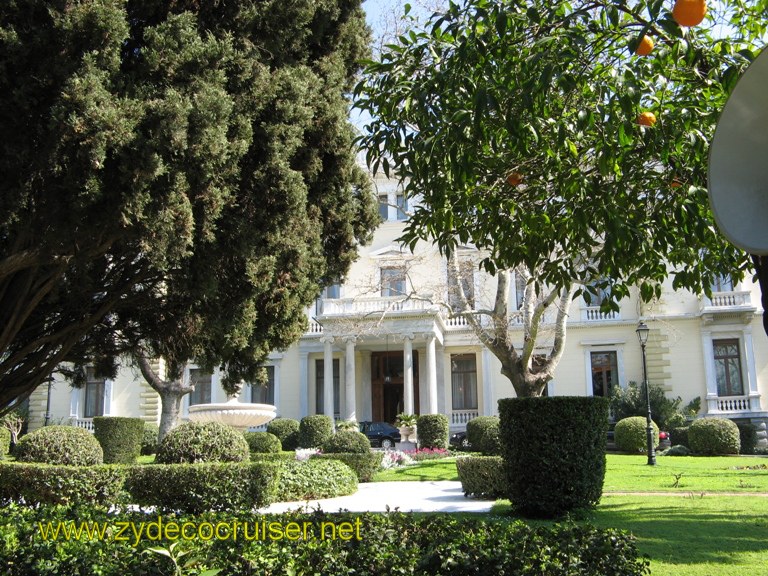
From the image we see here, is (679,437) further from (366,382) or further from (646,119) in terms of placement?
(646,119)

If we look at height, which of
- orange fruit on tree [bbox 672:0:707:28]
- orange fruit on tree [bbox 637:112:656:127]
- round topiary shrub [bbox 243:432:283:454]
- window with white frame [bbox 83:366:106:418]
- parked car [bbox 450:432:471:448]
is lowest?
parked car [bbox 450:432:471:448]

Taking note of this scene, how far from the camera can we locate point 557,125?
19.1 feet

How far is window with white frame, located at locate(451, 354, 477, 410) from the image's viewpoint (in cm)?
3409

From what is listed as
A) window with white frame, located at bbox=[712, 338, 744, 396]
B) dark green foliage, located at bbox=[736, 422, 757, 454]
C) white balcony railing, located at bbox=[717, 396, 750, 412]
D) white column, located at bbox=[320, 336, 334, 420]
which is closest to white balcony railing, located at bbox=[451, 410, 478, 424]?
white column, located at bbox=[320, 336, 334, 420]

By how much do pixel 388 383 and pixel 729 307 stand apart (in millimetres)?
16040

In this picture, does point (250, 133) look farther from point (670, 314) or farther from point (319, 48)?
point (670, 314)

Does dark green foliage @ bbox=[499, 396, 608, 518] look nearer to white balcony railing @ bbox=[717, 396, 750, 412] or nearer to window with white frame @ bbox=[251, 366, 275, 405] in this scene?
white balcony railing @ bbox=[717, 396, 750, 412]

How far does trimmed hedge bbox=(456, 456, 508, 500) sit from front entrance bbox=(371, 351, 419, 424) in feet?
71.9

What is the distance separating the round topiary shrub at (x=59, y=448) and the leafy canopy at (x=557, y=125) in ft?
35.2

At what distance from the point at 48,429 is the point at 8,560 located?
1044 centimetres

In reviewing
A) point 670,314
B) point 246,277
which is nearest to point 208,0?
point 246,277

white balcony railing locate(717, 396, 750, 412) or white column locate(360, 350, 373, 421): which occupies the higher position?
white column locate(360, 350, 373, 421)

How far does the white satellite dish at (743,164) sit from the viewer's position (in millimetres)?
2838

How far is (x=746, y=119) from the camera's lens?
9.64 ft
